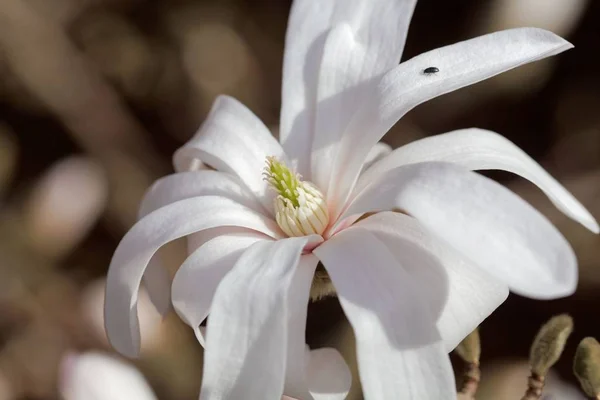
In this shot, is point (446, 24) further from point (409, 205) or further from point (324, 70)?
point (409, 205)

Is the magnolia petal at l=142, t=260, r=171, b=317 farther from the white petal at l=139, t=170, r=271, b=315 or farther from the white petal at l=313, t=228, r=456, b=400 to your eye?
the white petal at l=313, t=228, r=456, b=400

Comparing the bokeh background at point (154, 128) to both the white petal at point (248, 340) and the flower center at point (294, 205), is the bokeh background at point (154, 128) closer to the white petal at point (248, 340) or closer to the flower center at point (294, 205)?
the flower center at point (294, 205)

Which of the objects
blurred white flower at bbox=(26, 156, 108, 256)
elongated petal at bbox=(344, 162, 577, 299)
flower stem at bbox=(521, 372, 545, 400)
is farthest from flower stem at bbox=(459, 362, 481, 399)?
blurred white flower at bbox=(26, 156, 108, 256)

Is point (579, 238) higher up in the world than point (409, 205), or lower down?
lower down

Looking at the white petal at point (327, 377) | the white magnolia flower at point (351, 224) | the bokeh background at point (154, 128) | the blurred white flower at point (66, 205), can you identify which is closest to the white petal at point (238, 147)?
the white magnolia flower at point (351, 224)

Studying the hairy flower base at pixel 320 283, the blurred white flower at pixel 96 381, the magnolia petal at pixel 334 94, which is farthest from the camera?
the blurred white flower at pixel 96 381

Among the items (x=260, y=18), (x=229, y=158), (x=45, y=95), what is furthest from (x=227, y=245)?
(x=260, y=18)

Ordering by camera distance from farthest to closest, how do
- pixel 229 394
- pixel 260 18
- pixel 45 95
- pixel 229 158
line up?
pixel 260 18 → pixel 45 95 → pixel 229 158 → pixel 229 394
